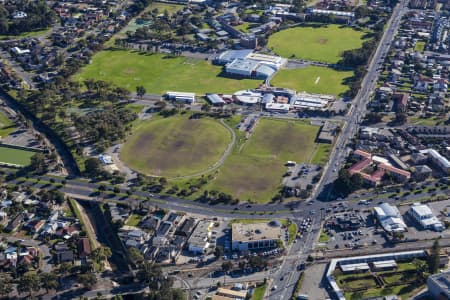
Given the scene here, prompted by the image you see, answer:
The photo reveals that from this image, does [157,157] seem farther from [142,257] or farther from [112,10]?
[112,10]

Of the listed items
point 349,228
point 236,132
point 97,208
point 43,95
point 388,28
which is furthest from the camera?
point 388,28

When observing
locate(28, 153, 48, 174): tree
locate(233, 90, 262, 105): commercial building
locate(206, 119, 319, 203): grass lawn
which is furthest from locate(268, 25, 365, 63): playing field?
locate(28, 153, 48, 174): tree

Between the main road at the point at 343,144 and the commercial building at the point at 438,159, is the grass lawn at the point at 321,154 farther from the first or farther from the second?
the commercial building at the point at 438,159

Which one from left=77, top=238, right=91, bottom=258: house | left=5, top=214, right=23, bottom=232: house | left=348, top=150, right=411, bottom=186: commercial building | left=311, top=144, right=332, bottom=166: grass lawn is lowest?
left=5, top=214, right=23, bottom=232: house

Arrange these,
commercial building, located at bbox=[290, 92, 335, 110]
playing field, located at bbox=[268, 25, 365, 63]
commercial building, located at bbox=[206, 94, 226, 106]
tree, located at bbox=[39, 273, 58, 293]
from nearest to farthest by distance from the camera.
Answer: tree, located at bbox=[39, 273, 58, 293] < commercial building, located at bbox=[290, 92, 335, 110] < commercial building, located at bbox=[206, 94, 226, 106] < playing field, located at bbox=[268, 25, 365, 63]

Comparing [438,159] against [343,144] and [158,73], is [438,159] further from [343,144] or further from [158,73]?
[158,73]

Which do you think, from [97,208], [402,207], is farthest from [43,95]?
[402,207]

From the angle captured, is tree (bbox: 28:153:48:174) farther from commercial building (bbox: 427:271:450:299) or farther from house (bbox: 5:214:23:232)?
commercial building (bbox: 427:271:450:299)
